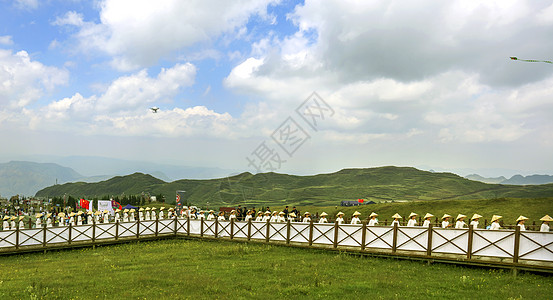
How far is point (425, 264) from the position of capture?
17.6m

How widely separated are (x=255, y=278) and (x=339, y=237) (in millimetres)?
7305

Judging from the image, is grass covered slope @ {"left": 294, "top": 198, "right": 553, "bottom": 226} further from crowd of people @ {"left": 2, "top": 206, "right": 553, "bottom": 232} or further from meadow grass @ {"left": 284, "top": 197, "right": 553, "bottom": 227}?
crowd of people @ {"left": 2, "top": 206, "right": 553, "bottom": 232}

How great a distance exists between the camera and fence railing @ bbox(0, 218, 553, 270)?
15484 mm

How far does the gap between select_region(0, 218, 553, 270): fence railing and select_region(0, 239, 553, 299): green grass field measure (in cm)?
64

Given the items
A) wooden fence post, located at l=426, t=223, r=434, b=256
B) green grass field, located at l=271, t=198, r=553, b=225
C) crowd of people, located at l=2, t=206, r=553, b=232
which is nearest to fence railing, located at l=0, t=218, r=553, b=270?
wooden fence post, located at l=426, t=223, r=434, b=256

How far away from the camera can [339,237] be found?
20.7 m

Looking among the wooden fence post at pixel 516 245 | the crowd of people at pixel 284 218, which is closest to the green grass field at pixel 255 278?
the wooden fence post at pixel 516 245

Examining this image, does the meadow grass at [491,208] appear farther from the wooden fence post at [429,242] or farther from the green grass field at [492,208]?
the wooden fence post at [429,242]

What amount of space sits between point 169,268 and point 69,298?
5.05 metres

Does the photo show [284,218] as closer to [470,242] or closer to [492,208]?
[470,242]

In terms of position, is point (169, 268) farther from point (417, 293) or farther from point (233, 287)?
point (417, 293)

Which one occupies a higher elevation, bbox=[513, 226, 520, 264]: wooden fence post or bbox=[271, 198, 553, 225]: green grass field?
bbox=[513, 226, 520, 264]: wooden fence post

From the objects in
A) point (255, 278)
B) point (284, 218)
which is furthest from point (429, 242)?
point (284, 218)

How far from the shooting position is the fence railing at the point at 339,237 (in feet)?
50.8
